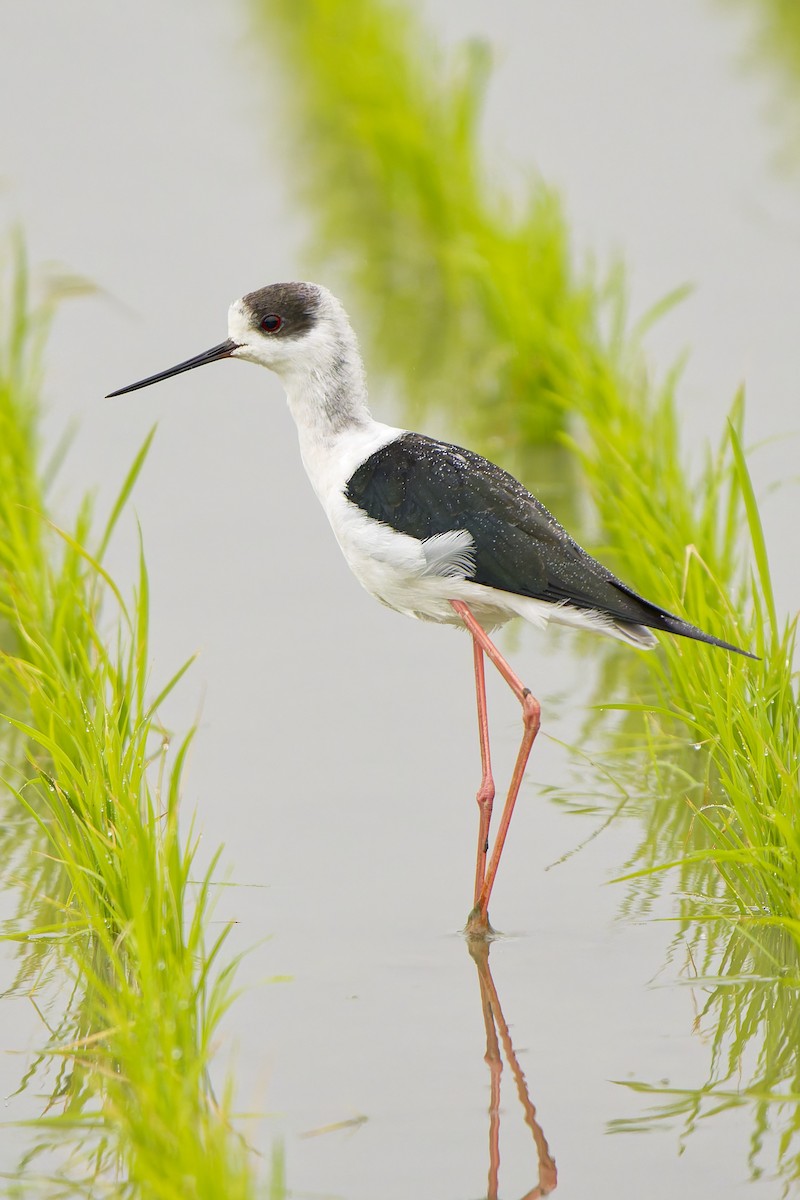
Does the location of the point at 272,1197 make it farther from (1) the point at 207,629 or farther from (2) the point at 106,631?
(1) the point at 207,629

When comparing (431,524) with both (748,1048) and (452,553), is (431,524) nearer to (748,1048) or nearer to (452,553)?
(452,553)

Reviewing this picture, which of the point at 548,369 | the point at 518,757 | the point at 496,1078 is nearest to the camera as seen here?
the point at 496,1078

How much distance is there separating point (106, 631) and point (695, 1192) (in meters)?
3.12

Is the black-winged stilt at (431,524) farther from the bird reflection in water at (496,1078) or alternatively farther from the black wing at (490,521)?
the bird reflection in water at (496,1078)

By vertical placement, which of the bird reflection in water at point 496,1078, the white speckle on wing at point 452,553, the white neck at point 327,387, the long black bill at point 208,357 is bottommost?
the bird reflection in water at point 496,1078

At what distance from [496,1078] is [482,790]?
1.03 meters

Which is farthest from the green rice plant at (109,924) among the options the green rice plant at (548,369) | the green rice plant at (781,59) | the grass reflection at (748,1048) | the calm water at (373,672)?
the green rice plant at (781,59)

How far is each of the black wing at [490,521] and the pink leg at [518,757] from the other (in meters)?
0.18

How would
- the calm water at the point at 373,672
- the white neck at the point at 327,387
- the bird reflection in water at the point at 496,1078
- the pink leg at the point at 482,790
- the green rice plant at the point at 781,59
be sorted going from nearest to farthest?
the bird reflection in water at the point at 496,1078
the calm water at the point at 373,672
the pink leg at the point at 482,790
the white neck at the point at 327,387
the green rice plant at the point at 781,59

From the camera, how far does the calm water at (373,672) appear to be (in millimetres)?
Answer: 3547

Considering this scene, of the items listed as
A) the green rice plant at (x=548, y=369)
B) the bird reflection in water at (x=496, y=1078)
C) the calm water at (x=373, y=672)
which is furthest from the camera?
the green rice plant at (x=548, y=369)

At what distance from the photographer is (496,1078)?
12.0ft

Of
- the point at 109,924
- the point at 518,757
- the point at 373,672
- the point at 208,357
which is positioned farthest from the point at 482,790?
the point at 373,672

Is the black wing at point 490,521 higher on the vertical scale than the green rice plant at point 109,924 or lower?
higher
